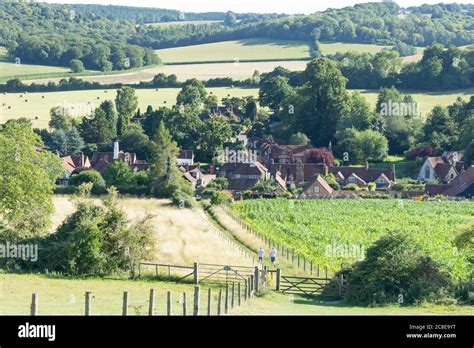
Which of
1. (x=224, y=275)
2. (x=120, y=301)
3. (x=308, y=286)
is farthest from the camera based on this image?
(x=308, y=286)

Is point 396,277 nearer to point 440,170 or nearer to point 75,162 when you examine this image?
point 75,162

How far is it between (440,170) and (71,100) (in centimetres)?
4877

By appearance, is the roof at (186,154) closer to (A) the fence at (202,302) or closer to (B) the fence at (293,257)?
(B) the fence at (293,257)

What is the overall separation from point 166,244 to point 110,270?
38.0ft

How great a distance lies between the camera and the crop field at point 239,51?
172875mm

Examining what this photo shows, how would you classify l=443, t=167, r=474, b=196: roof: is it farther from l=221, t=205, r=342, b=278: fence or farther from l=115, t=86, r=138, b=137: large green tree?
l=115, t=86, r=138, b=137: large green tree

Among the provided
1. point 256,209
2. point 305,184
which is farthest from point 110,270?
point 305,184

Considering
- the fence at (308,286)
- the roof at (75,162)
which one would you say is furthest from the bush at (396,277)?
the roof at (75,162)

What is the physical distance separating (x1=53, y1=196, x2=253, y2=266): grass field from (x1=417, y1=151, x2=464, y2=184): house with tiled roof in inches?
1405

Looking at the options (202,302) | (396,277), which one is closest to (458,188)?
(396,277)

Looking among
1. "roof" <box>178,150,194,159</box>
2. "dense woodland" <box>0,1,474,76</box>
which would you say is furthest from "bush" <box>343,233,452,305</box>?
"dense woodland" <box>0,1,474,76</box>

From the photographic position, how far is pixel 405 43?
7539 inches

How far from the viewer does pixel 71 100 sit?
417 feet

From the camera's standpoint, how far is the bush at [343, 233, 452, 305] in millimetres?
33500
